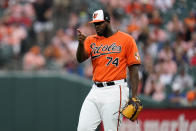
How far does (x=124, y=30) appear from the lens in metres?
12.2

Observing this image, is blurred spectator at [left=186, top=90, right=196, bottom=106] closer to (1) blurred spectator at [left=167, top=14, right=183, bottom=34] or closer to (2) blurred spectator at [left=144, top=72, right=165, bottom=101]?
(2) blurred spectator at [left=144, top=72, right=165, bottom=101]

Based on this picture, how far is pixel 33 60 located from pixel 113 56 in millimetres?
4827

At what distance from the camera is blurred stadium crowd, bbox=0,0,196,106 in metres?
10.3

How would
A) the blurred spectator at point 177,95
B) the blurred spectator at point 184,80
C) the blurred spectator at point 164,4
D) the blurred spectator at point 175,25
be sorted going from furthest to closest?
1. the blurred spectator at point 164,4
2. the blurred spectator at point 175,25
3. the blurred spectator at point 184,80
4. the blurred spectator at point 177,95

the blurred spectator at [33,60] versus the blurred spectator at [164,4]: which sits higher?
the blurred spectator at [164,4]

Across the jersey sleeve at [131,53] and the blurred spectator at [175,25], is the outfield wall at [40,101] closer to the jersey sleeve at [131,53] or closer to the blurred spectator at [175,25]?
the jersey sleeve at [131,53]

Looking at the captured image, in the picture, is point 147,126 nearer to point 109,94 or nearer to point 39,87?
point 39,87

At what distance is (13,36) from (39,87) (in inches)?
88.3

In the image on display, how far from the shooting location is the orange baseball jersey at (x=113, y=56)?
5.58 meters

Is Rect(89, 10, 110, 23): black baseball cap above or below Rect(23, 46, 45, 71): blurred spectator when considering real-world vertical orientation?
above

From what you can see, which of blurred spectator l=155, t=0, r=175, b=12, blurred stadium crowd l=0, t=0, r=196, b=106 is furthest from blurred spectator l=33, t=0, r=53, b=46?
blurred spectator l=155, t=0, r=175, b=12

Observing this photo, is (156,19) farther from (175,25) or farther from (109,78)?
(109,78)

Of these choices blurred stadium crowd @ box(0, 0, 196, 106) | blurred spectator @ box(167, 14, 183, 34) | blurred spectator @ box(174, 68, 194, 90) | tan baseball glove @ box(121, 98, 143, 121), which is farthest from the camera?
blurred spectator @ box(167, 14, 183, 34)

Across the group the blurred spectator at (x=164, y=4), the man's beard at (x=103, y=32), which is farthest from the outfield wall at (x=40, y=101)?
the blurred spectator at (x=164, y=4)
